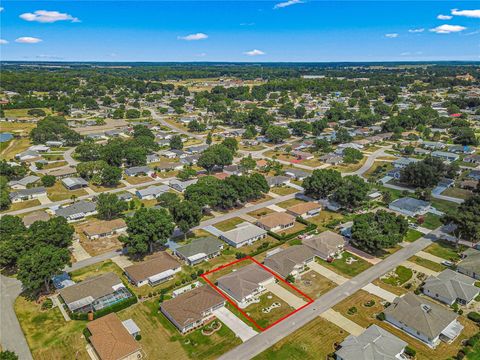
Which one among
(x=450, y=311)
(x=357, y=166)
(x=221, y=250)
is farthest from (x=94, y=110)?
(x=450, y=311)

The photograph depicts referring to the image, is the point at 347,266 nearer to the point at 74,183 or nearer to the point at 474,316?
the point at 474,316

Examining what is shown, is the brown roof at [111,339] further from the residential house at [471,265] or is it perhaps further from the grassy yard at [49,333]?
the residential house at [471,265]

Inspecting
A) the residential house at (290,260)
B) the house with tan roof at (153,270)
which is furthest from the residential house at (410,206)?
the house with tan roof at (153,270)

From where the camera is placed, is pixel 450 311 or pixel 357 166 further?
pixel 357 166

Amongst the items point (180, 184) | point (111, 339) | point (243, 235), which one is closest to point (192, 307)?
point (111, 339)

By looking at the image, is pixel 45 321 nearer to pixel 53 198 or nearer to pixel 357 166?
pixel 53 198

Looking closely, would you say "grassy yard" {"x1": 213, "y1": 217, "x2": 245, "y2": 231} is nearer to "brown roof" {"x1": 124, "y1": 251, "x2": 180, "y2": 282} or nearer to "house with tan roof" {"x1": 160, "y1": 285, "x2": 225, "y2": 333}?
"brown roof" {"x1": 124, "y1": 251, "x2": 180, "y2": 282}

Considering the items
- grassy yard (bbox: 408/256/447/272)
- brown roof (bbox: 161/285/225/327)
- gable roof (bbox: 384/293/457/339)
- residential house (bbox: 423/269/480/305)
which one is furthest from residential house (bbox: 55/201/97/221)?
residential house (bbox: 423/269/480/305)
